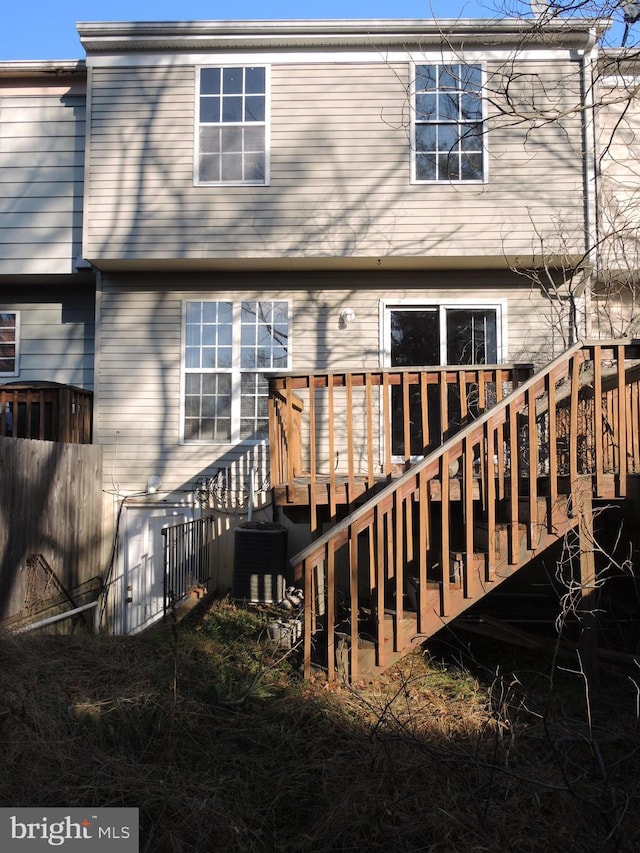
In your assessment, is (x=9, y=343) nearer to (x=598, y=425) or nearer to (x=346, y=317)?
(x=346, y=317)

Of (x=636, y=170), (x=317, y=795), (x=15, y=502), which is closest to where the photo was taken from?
(x=317, y=795)

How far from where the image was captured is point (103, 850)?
3086 millimetres

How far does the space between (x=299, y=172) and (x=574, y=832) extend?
7.79 m

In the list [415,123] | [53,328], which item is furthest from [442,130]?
[53,328]

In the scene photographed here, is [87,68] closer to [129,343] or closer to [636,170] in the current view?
[129,343]

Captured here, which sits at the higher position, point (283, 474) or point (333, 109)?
point (333, 109)

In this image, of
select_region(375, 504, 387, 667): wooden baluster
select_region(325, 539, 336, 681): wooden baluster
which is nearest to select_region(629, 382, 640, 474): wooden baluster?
select_region(375, 504, 387, 667): wooden baluster

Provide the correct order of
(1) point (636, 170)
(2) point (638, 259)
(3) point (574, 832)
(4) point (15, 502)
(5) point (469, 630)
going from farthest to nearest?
(1) point (636, 170), (2) point (638, 259), (4) point (15, 502), (5) point (469, 630), (3) point (574, 832)

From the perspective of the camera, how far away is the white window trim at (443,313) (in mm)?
9148

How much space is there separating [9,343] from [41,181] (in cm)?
229

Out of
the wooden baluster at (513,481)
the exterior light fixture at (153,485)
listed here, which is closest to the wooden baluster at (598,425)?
the wooden baluster at (513,481)

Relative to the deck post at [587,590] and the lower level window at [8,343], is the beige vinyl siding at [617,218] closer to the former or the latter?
the deck post at [587,590]

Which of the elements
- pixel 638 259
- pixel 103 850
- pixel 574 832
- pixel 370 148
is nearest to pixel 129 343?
pixel 370 148

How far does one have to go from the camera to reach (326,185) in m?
8.92
